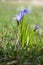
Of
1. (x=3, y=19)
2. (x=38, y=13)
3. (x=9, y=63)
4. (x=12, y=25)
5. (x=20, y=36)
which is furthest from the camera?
(x=38, y=13)

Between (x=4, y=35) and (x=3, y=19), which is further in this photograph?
(x=3, y=19)

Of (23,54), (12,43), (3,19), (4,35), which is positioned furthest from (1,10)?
(23,54)

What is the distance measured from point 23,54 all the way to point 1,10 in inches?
66.7

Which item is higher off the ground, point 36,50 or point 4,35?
point 4,35

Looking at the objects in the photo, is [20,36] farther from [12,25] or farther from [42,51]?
[12,25]

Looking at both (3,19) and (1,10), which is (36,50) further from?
(1,10)

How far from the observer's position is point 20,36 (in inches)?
72.3

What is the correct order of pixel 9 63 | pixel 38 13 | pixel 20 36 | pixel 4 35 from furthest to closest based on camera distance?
1. pixel 38 13
2. pixel 4 35
3. pixel 20 36
4. pixel 9 63

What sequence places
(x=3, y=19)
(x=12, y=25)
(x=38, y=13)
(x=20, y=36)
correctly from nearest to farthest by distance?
(x=20, y=36) → (x=12, y=25) → (x=3, y=19) → (x=38, y=13)

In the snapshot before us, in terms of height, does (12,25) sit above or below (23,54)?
above

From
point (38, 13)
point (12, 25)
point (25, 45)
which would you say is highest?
point (38, 13)

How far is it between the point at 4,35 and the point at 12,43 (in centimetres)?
28

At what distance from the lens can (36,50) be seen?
177 centimetres

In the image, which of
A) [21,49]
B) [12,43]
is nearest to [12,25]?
[12,43]
